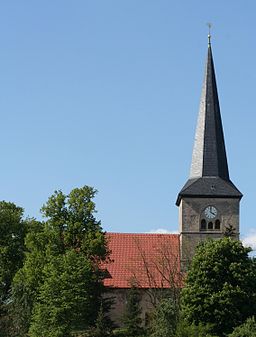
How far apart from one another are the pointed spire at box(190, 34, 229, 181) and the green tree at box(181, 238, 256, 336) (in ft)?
42.8

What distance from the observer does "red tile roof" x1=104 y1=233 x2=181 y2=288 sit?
177ft

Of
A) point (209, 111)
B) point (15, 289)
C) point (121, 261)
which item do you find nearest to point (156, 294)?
point (121, 261)

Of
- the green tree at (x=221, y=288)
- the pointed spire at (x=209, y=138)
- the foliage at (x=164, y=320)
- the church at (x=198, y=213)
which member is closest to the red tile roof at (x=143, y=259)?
the church at (x=198, y=213)

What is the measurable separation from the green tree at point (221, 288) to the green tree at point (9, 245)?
14.2m

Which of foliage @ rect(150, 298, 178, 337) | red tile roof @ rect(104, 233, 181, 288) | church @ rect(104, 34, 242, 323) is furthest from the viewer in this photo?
church @ rect(104, 34, 242, 323)

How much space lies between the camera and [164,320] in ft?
141

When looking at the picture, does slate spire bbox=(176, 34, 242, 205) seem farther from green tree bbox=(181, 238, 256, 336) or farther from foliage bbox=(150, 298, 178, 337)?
Result: foliage bbox=(150, 298, 178, 337)

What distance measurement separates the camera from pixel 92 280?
47.0 metres

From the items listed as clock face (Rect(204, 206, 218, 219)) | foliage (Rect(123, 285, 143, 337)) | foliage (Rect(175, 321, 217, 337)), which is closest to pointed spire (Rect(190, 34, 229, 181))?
clock face (Rect(204, 206, 218, 219))

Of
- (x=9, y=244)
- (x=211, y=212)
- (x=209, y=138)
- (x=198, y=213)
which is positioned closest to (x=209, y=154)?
(x=209, y=138)

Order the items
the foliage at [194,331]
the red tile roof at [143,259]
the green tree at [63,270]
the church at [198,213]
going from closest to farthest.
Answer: the foliage at [194,331], the green tree at [63,270], the red tile roof at [143,259], the church at [198,213]

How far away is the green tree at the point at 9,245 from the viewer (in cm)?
5291

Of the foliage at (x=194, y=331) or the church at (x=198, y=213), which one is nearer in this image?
the foliage at (x=194, y=331)

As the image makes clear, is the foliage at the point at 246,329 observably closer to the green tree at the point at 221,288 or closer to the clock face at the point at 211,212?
the green tree at the point at 221,288
